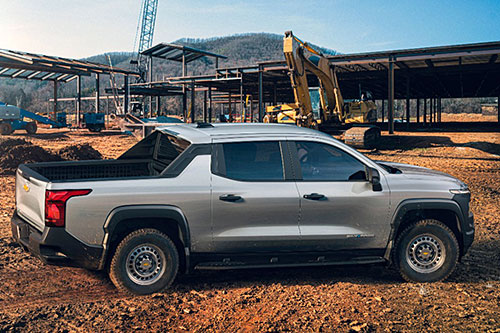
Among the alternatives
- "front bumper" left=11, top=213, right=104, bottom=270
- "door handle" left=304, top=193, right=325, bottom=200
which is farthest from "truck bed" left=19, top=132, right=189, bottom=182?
"door handle" left=304, top=193, right=325, bottom=200

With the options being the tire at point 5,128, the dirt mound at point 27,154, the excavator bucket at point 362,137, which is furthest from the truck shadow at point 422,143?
the tire at point 5,128

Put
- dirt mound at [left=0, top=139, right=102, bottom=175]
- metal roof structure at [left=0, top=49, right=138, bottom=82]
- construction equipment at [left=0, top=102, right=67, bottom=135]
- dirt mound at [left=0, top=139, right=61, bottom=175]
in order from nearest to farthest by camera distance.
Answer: dirt mound at [left=0, top=139, right=61, bottom=175], dirt mound at [left=0, top=139, right=102, bottom=175], metal roof structure at [left=0, top=49, right=138, bottom=82], construction equipment at [left=0, top=102, right=67, bottom=135]

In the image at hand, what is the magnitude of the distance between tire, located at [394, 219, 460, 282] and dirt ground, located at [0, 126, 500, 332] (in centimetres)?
15

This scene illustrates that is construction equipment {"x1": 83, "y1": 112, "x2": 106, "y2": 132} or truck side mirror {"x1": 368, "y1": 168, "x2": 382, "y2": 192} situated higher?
construction equipment {"x1": 83, "y1": 112, "x2": 106, "y2": 132}

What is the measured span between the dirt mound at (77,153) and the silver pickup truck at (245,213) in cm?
1266

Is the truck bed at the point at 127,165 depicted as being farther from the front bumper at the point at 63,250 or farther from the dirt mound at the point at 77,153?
the dirt mound at the point at 77,153

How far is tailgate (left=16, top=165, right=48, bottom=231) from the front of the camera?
15.8 feet

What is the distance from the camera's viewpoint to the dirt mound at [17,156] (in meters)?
15.3

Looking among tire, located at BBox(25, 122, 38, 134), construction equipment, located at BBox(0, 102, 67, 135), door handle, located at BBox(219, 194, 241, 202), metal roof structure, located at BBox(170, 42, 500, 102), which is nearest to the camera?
door handle, located at BBox(219, 194, 241, 202)

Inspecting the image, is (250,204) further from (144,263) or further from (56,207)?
(56,207)

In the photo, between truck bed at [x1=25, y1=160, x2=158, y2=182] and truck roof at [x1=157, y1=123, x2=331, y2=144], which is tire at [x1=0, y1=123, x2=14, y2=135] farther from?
truck roof at [x1=157, y1=123, x2=331, y2=144]

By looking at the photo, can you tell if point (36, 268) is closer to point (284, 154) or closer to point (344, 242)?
point (284, 154)

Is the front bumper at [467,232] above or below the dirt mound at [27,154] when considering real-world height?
below

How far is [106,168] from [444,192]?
4.29m
